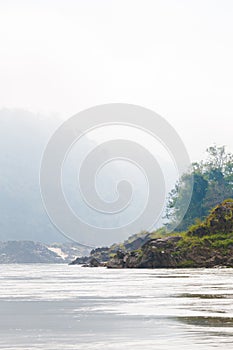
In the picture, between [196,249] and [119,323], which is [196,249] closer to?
[196,249]

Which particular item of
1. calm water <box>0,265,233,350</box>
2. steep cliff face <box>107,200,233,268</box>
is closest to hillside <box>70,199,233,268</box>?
steep cliff face <box>107,200,233,268</box>

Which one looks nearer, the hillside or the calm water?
the calm water

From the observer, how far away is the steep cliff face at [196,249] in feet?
594

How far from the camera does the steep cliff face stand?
181000 millimetres

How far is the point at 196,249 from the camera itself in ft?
604

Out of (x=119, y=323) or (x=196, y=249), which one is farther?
(x=196, y=249)

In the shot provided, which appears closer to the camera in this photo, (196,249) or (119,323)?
(119,323)

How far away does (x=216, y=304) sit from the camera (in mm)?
49281

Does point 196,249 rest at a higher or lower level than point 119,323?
higher

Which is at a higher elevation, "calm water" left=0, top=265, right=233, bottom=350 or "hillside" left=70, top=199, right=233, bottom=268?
"hillside" left=70, top=199, right=233, bottom=268

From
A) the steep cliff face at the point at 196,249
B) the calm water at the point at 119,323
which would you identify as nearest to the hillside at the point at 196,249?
the steep cliff face at the point at 196,249

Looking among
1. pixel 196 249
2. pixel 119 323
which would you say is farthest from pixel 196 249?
pixel 119 323

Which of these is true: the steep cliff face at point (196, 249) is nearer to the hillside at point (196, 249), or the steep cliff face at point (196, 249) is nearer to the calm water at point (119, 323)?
the hillside at point (196, 249)

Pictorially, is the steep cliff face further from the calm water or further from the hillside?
the calm water
